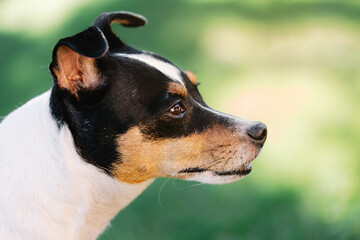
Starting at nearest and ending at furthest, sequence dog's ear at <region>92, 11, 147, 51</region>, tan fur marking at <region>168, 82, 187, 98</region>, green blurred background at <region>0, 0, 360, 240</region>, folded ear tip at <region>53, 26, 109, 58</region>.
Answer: folded ear tip at <region>53, 26, 109, 58</region>, tan fur marking at <region>168, 82, 187, 98</region>, dog's ear at <region>92, 11, 147, 51</region>, green blurred background at <region>0, 0, 360, 240</region>

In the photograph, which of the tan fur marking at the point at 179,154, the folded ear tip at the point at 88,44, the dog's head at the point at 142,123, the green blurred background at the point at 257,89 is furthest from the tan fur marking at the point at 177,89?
the green blurred background at the point at 257,89

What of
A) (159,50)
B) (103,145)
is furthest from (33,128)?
(159,50)

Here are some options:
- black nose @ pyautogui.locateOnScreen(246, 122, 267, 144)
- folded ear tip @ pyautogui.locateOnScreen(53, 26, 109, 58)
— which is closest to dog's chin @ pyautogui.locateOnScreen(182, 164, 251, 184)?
black nose @ pyautogui.locateOnScreen(246, 122, 267, 144)

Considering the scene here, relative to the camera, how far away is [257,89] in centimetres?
670

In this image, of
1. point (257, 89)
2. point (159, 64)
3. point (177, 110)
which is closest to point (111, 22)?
point (159, 64)

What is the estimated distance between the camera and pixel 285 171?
5.46 metres

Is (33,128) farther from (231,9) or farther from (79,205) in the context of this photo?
(231,9)

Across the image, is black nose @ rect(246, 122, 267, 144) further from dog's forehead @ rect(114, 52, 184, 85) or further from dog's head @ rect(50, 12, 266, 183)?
dog's forehead @ rect(114, 52, 184, 85)

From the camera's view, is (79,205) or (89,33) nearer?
(89,33)

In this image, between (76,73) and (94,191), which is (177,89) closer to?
(76,73)

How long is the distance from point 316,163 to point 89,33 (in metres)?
3.43

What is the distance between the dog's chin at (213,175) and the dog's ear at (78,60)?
2.45ft

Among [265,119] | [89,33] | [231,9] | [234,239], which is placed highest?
[89,33]

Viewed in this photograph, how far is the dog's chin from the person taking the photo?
3153 mm
